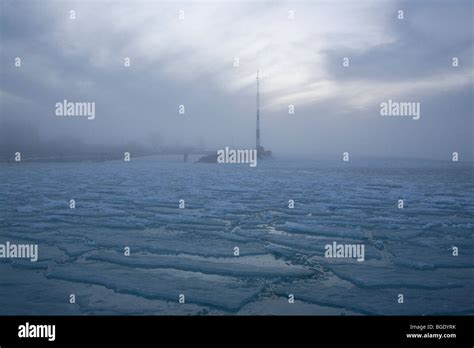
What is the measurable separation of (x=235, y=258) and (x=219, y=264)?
0.44 metres

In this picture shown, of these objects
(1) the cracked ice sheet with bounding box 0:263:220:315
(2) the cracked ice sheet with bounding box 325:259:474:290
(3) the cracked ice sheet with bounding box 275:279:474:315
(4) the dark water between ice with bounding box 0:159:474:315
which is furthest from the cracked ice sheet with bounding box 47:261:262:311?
(2) the cracked ice sheet with bounding box 325:259:474:290

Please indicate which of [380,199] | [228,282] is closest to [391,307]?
[228,282]

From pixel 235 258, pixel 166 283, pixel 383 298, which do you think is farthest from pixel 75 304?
pixel 383 298

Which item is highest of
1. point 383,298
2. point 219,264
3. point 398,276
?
point 219,264

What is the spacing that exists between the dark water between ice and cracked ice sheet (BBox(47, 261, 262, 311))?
0.02 metres

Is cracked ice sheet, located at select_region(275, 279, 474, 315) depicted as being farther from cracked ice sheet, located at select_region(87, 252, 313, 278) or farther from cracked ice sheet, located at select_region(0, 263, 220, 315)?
cracked ice sheet, located at select_region(0, 263, 220, 315)

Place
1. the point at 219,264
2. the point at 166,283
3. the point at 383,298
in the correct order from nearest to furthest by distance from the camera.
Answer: the point at 383,298 → the point at 166,283 → the point at 219,264

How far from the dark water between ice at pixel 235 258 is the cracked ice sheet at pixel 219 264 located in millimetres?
19

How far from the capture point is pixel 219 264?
6113 millimetres

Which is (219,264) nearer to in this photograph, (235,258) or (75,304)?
(235,258)

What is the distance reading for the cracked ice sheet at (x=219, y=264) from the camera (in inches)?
226

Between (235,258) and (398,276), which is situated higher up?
(235,258)

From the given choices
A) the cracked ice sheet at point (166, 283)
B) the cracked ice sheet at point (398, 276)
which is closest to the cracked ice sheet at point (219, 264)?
the cracked ice sheet at point (166, 283)
